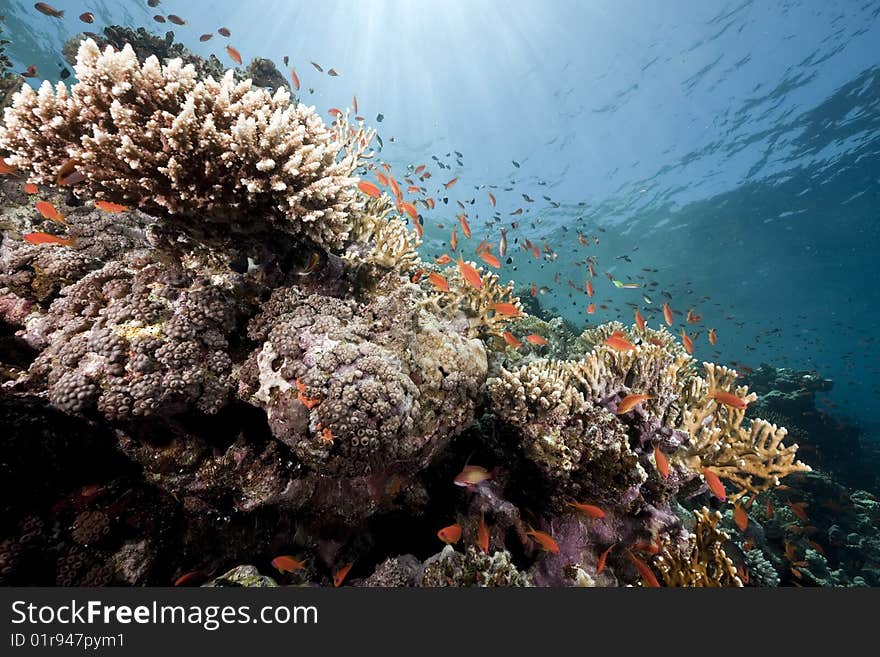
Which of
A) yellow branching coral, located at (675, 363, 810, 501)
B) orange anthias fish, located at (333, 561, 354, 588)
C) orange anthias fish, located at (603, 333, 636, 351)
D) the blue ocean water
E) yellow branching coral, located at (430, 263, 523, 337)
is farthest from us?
the blue ocean water

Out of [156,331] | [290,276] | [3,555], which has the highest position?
[290,276]

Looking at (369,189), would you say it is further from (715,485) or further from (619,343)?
(715,485)

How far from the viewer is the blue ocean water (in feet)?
71.5

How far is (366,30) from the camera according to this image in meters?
31.4

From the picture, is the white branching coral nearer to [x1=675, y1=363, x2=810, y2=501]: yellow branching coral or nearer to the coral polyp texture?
the coral polyp texture

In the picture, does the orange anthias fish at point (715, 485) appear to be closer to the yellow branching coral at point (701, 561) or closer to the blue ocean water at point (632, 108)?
the yellow branching coral at point (701, 561)

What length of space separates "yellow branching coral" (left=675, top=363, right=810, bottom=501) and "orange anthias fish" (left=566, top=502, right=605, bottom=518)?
4.22 ft

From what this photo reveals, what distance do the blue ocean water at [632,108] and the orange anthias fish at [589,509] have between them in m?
12.2

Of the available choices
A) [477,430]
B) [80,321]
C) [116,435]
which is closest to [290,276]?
[80,321]

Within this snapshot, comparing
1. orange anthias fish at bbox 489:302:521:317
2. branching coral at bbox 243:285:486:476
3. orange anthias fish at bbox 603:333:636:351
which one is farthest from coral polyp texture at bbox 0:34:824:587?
orange anthias fish at bbox 489:302:521:317

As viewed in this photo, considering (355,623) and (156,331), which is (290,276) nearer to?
(156,331)

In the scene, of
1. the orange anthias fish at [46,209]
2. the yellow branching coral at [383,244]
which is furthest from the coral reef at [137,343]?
the yellow branching coral at [383,244]

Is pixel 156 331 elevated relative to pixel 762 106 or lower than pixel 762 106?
lower

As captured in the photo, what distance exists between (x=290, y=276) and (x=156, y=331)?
4.22 ft
